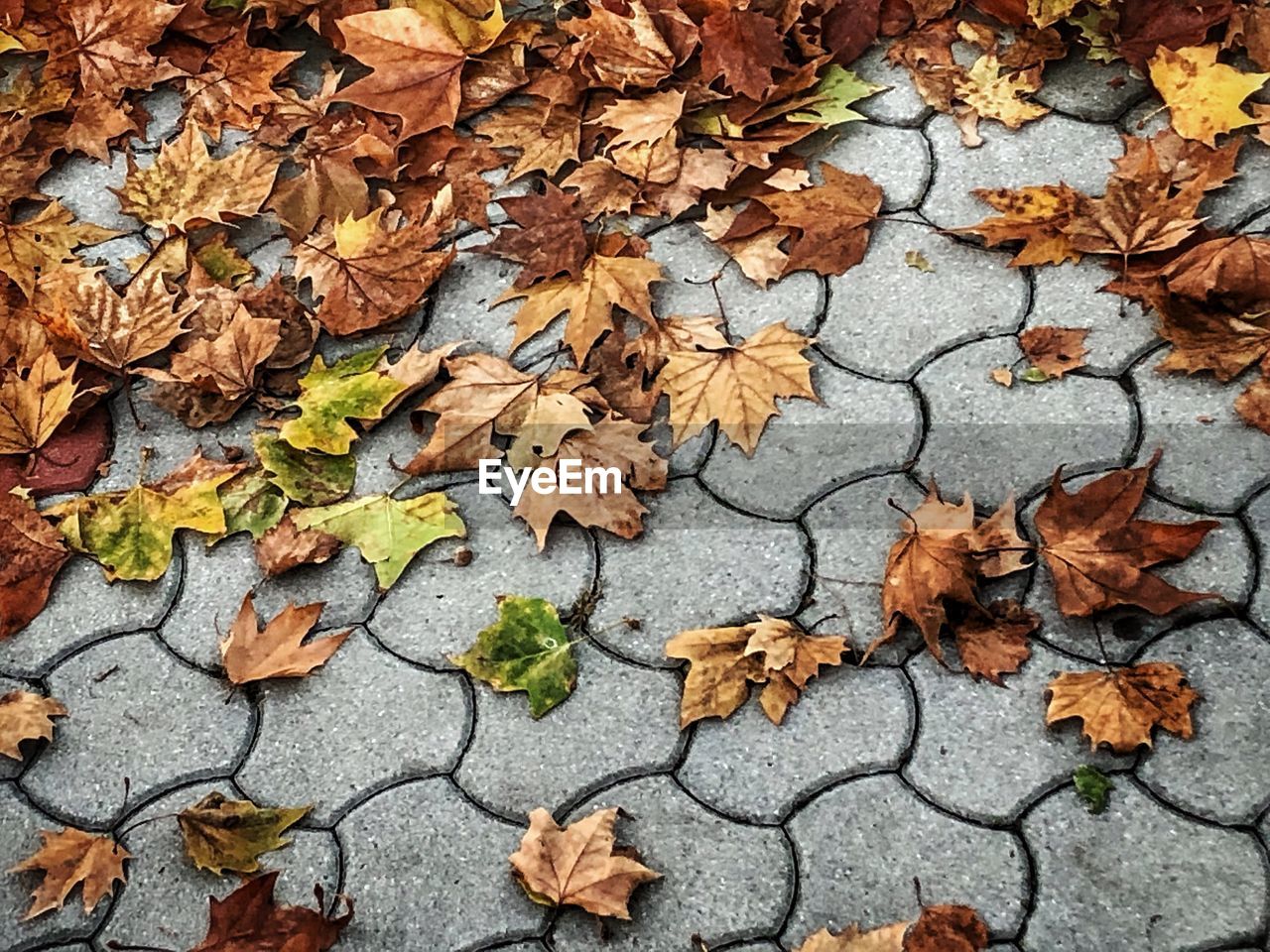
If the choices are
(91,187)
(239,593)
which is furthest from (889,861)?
(91,187)

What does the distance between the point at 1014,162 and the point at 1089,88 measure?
256 millimetres

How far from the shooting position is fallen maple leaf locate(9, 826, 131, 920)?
5.71 feet

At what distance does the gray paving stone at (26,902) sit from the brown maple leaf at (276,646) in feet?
1.12

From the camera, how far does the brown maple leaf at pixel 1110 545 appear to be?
5.86 ft

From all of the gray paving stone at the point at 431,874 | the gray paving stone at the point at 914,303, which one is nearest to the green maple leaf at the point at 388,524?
the gray paving stone at the point at 431,874

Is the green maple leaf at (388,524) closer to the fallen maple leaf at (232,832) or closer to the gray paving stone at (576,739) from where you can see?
the gray paving stone at (576,739)

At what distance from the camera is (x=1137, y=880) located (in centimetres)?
160

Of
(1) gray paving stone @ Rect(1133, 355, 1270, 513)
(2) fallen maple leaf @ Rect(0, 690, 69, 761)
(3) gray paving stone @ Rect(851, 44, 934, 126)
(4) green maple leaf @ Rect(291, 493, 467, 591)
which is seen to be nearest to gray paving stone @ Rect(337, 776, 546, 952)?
(4) green maple leaf @ Rect(291, 493, 467, 591)

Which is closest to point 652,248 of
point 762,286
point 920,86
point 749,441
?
point 762,286

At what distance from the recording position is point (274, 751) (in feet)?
6.06

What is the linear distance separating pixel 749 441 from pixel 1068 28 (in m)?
1.17

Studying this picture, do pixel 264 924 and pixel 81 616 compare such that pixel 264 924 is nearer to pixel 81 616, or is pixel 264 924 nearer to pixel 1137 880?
pixel 81 616

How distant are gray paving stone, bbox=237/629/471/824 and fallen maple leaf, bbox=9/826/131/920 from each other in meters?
0.20

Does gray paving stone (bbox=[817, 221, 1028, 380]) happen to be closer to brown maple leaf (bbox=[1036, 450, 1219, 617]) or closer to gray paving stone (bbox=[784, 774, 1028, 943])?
brown maple leaf (bbox=[1036, 450, 1219, 617])
